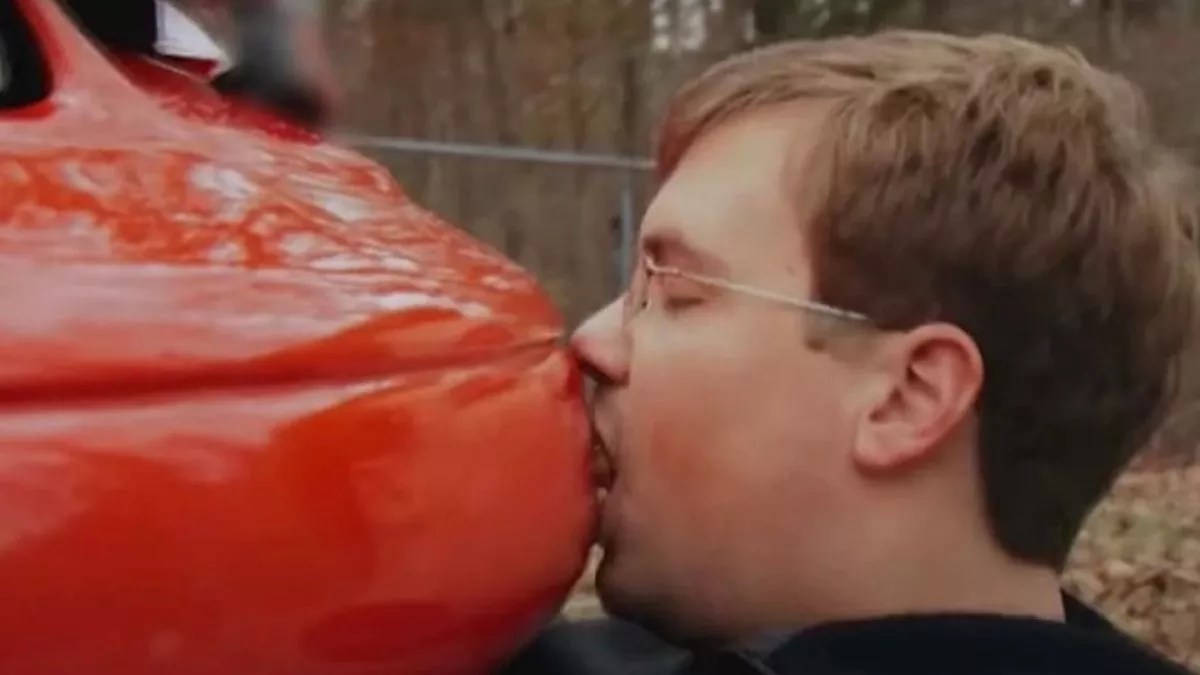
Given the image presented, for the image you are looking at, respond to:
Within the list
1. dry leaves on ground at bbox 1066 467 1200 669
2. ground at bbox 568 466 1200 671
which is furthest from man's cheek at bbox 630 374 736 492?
dry leaves on ground at bbox 1066 467 1200 669

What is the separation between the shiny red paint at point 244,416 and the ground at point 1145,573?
1.45 meters

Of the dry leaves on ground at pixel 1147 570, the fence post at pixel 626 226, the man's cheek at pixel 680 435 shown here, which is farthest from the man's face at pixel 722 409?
the fence post at pixel 626 226

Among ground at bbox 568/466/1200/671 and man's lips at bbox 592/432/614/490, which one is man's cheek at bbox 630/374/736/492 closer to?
man's lips at bbox 592/432/614/490

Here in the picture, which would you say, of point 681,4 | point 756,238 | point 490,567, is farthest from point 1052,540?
point 681,4

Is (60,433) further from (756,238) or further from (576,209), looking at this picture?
(576,209)

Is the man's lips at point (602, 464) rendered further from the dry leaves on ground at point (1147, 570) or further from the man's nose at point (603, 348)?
the dry leaves on ground at point (1147, 570)

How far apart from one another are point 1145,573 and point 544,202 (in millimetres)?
2201

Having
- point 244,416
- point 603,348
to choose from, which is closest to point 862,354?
point 603,348

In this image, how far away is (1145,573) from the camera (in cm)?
301

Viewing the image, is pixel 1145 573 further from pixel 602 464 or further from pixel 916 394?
A: pixel 602 464

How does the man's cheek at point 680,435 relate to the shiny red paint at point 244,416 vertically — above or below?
below

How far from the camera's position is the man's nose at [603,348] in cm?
94

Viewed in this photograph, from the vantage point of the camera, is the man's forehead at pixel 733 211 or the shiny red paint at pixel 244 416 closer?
the shiny red paint at pixel 244 416

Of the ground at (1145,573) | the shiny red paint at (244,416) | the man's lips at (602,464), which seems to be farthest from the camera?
the ground at (1145,573)
